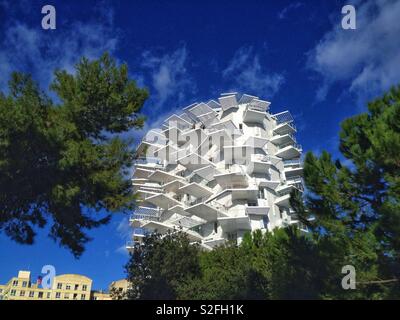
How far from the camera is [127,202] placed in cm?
1581

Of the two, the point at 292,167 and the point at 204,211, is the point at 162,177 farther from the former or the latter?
the point at 292,167

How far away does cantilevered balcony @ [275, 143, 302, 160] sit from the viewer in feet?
156

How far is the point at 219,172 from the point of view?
44.5 metres

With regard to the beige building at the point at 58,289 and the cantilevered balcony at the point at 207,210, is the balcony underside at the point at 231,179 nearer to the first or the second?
the cantilevered balcony at the point at 207,210

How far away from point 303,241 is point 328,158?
134 inches

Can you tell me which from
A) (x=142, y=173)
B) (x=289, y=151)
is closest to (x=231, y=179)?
(x=289, y=151)

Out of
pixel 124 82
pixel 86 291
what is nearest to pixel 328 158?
pixel 124 82

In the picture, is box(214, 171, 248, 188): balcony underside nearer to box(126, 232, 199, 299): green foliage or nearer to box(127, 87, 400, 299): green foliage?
box(126, 232, 199, 299): green foliage

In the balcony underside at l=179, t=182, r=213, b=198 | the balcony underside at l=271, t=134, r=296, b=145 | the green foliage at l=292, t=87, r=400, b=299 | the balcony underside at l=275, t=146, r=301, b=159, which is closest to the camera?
the green foliage at l=292, t=87, r=400, b=299

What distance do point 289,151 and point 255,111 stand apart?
6.47 m

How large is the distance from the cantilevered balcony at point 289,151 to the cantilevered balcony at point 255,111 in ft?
14.0

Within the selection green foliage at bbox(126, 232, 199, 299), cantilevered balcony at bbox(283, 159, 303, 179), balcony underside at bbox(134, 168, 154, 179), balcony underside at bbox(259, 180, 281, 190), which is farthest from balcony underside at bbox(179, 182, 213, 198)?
green foliage at bbox(126, 232, 199, 299)

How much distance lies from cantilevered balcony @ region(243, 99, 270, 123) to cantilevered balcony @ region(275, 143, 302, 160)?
4254 millimetres

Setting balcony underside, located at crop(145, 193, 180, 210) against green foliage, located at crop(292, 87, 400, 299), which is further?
balcony underside, located at crop(145, 193, 180, 210)
